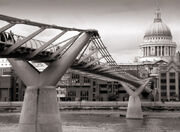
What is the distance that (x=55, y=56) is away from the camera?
156 ft

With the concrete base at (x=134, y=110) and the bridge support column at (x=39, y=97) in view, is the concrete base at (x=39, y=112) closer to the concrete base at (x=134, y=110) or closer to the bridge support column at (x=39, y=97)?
the bridge support column at (x=39, y=97)

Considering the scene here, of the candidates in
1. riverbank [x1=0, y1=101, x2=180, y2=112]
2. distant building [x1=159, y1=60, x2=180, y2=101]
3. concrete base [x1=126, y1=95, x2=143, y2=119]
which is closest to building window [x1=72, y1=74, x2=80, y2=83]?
distant building [x1=159, y1=60, x2=180, y2=101]

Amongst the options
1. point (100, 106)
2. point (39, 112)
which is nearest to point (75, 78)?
point (100, 106)

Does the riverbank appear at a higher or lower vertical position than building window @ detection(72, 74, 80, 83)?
lower

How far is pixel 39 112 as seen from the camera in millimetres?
45406

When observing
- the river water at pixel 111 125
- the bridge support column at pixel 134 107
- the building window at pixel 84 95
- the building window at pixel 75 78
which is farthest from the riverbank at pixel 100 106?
the river water at pixel 111 125

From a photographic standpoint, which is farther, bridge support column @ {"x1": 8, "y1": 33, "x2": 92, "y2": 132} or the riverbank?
the riverbank

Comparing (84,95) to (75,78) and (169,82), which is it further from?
(169,82)

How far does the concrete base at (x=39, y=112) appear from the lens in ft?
148

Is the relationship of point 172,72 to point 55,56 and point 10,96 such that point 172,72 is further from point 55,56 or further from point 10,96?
point 55,56

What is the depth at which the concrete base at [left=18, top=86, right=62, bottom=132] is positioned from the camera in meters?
45.2

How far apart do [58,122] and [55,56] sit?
6268 mm

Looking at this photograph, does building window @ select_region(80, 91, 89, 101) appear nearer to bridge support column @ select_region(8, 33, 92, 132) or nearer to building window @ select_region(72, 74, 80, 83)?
building window @ select_region(72, 74, 80, 83)

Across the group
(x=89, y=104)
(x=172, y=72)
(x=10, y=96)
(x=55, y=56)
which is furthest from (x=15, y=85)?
(x=55, y=56)
